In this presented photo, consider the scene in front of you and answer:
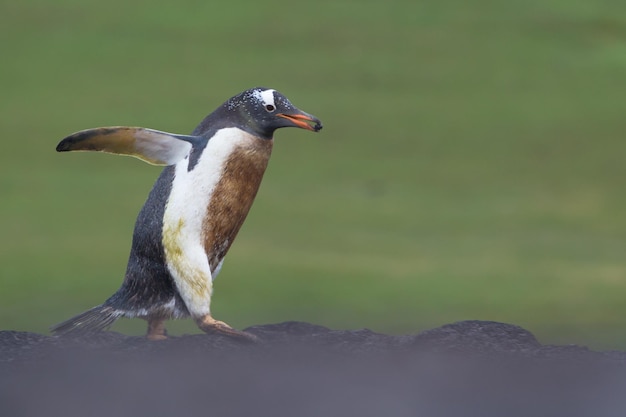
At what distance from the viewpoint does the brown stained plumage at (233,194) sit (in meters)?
2.10

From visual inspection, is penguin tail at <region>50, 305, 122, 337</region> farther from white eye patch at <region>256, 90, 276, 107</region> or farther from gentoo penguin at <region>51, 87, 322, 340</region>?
white eye patch at <region>256, 90, 276, 107</region>

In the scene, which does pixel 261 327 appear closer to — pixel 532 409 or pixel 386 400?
pixel 386 400

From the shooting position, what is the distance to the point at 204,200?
2.09 meters

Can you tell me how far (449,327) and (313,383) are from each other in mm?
444

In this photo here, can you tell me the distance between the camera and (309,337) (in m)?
2.19

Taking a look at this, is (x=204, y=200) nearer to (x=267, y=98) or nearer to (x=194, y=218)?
(x=194, y=218)

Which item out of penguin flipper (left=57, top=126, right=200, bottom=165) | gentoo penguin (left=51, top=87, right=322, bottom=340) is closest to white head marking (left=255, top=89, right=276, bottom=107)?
gentoo penguin (left=51, top=87, right=322, bottom=340)

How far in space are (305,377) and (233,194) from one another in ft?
1.31

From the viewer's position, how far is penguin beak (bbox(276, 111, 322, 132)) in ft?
6.87

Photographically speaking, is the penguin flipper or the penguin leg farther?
the penguin leg

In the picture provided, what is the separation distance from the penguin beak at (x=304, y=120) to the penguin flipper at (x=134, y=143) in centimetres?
19

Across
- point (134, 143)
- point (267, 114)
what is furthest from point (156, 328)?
point (267, 114)

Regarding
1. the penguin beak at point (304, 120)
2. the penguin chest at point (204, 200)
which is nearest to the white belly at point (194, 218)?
the penguin chest at point (204, 200)

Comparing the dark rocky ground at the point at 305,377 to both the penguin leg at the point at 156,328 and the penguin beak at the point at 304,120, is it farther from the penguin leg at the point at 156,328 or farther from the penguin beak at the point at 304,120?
the penguin beak at the point at 304,120
